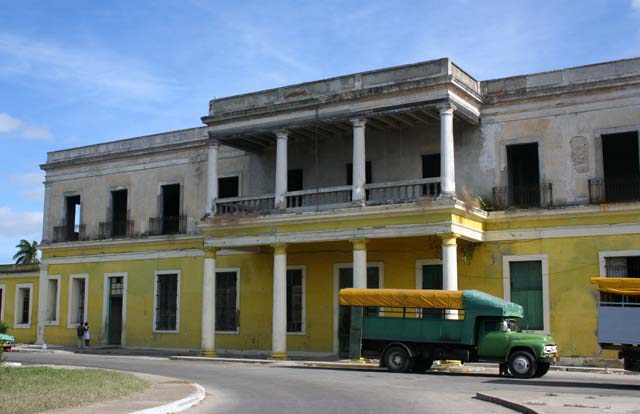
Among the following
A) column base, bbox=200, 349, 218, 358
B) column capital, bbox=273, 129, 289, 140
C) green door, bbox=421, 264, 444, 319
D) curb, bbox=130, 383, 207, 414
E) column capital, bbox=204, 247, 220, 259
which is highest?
column capital, bbox=273, 129, 289, 140

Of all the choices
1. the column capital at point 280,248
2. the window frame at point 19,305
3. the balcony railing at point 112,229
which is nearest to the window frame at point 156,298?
the balcony railing at point 112,229

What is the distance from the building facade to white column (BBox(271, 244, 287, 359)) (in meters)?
0.05

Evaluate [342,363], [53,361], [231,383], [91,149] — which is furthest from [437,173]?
[91,149]

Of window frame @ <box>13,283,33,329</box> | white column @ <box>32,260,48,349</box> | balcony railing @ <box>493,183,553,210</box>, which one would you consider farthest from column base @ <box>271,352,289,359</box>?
window frame @ <box>13,283,33,329</box>

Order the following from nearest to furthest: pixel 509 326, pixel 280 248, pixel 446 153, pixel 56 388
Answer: pixel 56 388
pixel 509 326
pixel 446 153
pixel 280 248

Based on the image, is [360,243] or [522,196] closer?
[360,243]

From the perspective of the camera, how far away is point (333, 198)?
1048 inches

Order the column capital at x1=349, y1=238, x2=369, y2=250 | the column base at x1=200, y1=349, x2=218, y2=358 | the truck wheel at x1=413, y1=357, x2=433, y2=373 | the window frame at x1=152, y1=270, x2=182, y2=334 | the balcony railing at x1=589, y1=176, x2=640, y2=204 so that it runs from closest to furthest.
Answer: the truck wheel at x1=413, y1=357, x2=433, y2=373, the balcony railing at x1=589, y1=176, x2=640, y2=204, the column capital at x1=349, y1=238, x2=369, y2=250, the column base at x1=200, y1=349, x2=218, y2=358, the window frame at x1=152, y1=270, x2=182, y2=334

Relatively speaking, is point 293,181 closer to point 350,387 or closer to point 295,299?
point 295,299

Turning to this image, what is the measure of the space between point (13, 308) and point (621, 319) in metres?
32.0

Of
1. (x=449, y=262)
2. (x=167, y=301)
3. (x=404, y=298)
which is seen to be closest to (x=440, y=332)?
(x=404, y=298)

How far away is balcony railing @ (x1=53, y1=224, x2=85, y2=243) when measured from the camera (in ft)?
117

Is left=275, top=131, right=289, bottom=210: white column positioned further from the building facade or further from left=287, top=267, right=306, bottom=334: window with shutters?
left=287, top=267, right=306, bottom=334: window with shutters

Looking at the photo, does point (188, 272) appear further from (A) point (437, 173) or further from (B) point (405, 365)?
(B) point (405, 365)
